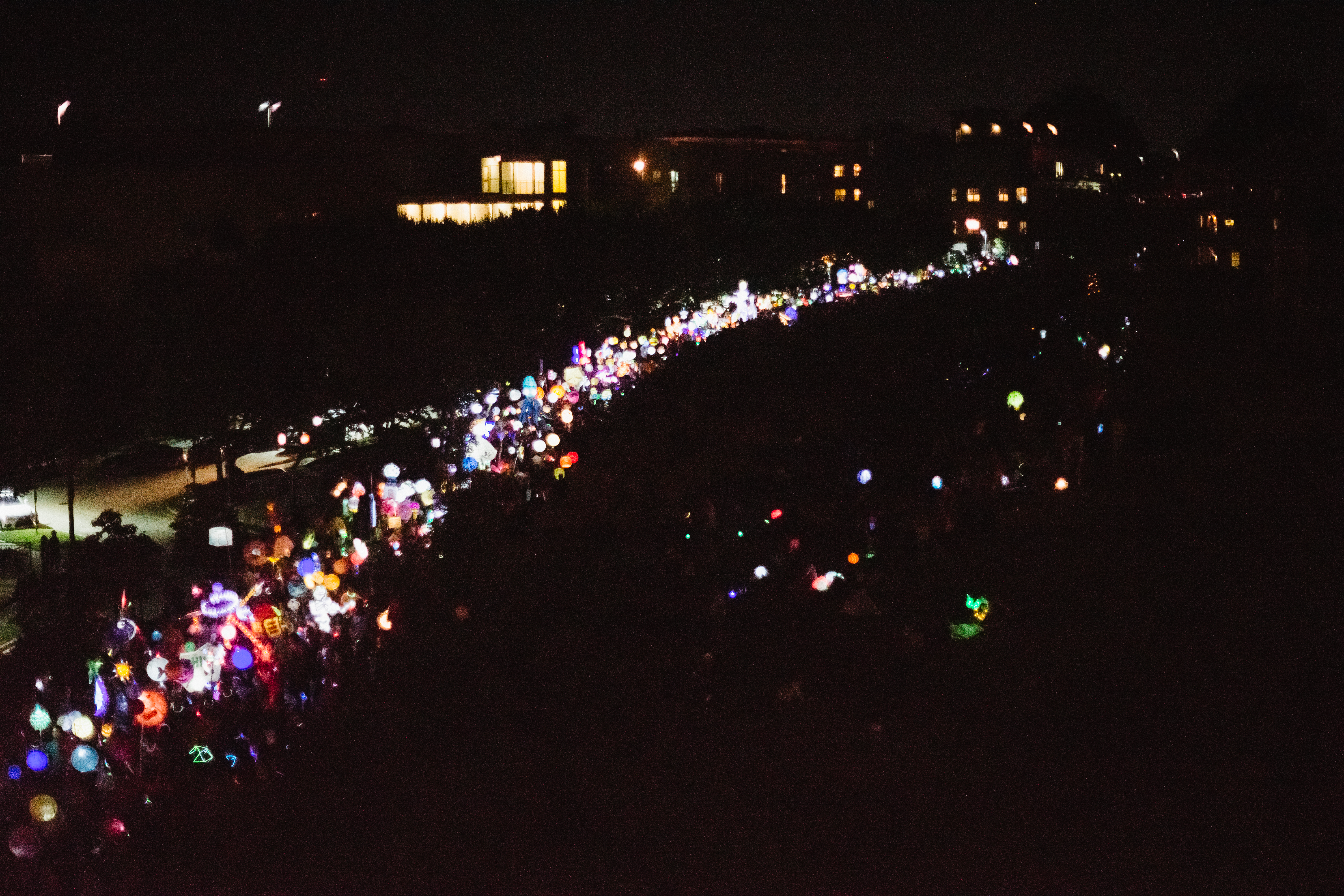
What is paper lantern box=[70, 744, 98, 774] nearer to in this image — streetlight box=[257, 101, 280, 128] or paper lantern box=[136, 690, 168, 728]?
paper lantern box=[136, 690, 168, 728]

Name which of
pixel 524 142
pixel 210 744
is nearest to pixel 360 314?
pixel 210 744

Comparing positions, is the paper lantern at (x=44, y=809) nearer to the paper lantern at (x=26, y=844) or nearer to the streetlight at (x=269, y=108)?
the paper lantern at (x=26, y=844)

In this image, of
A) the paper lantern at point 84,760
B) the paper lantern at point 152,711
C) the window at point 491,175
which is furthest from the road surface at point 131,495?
the window at point 491,175

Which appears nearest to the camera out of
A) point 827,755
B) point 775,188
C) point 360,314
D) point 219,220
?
point 827,755

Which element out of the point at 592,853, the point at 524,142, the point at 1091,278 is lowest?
the point at 592,853

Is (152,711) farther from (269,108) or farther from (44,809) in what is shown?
(269,108)

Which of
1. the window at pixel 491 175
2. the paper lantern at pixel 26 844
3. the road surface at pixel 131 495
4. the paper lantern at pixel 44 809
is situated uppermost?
the window at pixel 491 175

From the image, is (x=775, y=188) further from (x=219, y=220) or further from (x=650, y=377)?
(x=650, y=377)
